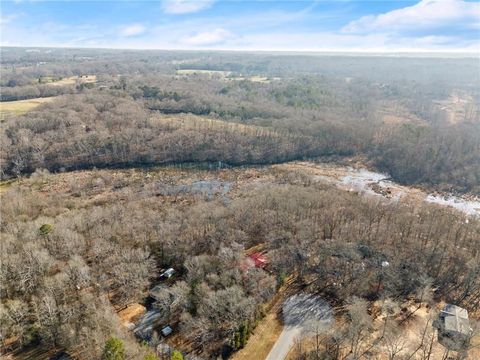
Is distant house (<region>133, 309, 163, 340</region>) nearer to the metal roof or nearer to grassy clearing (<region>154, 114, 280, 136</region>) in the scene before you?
the metal roof

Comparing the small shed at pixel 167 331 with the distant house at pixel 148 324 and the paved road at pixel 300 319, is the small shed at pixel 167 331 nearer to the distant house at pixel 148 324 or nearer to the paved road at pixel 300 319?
the distant house at pixel 148 324

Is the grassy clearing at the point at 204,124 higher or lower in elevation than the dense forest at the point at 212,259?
higher

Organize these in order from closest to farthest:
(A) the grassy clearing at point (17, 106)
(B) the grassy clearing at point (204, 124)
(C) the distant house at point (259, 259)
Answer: (C) the distant house at point (259, 259) < (B) the grassy clearing at point (204, 124) < (A) the grassy clearing at point (17, 106)

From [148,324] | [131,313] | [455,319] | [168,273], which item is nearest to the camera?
[455,319]

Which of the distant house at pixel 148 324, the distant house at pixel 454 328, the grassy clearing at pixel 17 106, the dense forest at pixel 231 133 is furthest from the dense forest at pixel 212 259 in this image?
the grassy clearing at pixel 17 106

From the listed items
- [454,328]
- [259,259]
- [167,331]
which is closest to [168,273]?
[167,331]

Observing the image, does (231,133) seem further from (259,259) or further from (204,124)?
(259,259)

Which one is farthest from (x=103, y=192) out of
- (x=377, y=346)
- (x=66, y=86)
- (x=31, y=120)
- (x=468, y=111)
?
(x=468, y=111)
